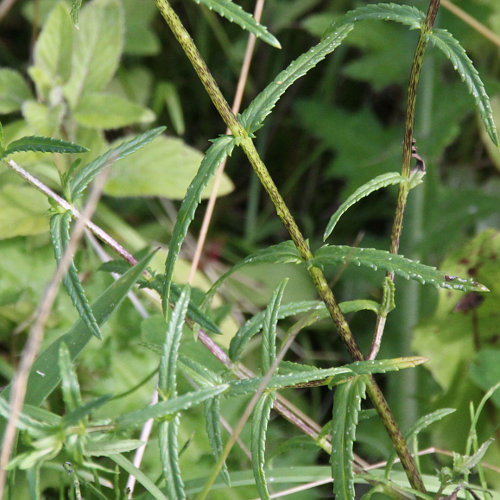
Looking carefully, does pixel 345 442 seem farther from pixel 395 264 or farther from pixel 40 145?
pixel 40 145

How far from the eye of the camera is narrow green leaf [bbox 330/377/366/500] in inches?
32.4

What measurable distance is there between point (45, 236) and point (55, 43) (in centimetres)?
48

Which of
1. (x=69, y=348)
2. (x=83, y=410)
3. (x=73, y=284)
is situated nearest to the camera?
(x=83, y=410)

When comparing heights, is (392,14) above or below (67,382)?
above

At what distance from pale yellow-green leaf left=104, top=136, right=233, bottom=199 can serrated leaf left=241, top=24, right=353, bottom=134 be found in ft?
2.28

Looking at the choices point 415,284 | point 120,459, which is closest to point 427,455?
point 415,284

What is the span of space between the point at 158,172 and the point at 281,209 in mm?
772

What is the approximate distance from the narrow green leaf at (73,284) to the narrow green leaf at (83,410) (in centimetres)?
11

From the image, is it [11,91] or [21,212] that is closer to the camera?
[21,212]

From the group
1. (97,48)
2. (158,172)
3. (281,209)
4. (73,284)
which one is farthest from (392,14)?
(97,48)

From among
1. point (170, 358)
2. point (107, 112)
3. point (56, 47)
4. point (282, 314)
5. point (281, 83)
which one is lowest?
point (170, 358)

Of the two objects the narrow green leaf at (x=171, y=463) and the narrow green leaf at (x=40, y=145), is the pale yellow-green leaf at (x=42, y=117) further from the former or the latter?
the narrow green leaf at (x=171, y=463)

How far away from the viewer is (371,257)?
0.81 m

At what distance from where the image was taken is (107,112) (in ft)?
4.91
